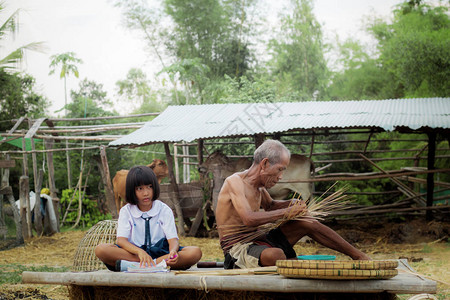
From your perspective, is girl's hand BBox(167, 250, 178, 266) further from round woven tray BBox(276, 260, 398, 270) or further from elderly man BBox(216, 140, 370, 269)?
round woven tray BBox(276, 260, 398, 270)

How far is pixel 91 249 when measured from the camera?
4984mm

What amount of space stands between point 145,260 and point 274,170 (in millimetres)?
1178

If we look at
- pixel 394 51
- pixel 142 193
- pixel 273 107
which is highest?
pixel 394 51

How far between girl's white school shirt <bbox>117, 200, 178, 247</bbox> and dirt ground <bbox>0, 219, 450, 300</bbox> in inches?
160

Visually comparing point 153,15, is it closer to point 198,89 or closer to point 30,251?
point 198,89

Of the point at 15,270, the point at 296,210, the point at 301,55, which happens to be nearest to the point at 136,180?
the point at 296,210

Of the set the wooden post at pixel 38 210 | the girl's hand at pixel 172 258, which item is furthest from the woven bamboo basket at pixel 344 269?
the wooden post at pixel 38 210

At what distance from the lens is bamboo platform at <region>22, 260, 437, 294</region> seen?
2.98m

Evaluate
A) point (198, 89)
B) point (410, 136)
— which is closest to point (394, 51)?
point (410, 136)

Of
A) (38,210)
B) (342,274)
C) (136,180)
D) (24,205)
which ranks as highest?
(136,180)

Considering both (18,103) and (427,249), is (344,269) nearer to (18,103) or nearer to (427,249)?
(427,249)

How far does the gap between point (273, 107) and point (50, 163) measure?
5.76 m

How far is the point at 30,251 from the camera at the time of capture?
971 cm

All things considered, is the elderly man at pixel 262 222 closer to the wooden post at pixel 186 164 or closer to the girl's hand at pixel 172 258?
the girl's hand at pixel 172 258
